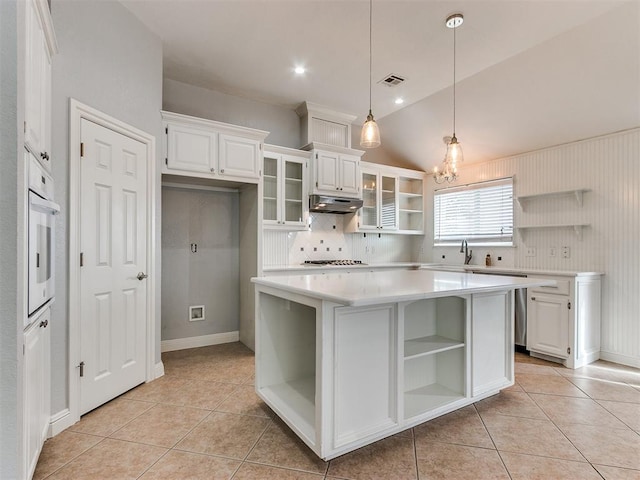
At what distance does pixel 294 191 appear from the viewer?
165 inches

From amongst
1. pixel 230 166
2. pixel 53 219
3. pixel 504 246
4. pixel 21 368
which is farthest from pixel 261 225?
pixel 504 246

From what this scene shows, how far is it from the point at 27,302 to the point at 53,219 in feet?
2.47

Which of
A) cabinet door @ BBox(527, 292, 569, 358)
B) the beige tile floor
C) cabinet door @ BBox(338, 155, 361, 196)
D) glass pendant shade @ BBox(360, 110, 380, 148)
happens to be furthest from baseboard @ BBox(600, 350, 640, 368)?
glass pendant shade @ BBox(360, 110, 380, 148)

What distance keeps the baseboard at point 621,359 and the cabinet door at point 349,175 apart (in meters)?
3.28

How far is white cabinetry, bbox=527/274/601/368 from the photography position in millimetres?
3264

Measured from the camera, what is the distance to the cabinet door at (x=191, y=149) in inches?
124

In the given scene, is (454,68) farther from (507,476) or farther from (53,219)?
(53,219)

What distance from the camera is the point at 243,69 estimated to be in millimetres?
3439

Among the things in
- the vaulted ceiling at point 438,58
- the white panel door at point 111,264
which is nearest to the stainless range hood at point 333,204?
the vaulted ceiling at point 438,58

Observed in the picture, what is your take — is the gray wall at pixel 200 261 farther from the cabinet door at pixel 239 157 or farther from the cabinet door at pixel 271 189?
the cabinet door at pixel 239 157

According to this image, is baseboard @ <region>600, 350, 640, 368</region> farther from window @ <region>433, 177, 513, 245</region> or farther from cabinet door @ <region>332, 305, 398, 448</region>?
cabinet door @ <region>332, 305, 398, 448</region>

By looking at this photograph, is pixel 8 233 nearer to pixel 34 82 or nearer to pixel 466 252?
pixel 34 82

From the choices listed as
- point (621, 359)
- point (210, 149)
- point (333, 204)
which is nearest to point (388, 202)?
point (333, 204)

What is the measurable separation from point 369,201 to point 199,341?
297cm
